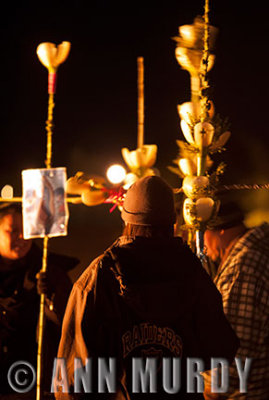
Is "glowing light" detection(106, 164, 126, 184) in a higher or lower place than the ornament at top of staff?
lower

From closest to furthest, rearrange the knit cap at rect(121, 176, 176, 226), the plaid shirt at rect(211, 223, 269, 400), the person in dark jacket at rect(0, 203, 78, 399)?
the knit cap at rect(121, 176, 176, 226) < the plaid shirt at rect(211, 223, 269, 400) < the person in dark jacket at rect(0, 203, 78, 399)

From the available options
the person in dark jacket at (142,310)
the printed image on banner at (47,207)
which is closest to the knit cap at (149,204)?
the person in dark jacket at (142,310)

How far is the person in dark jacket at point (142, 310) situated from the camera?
6.42 ft

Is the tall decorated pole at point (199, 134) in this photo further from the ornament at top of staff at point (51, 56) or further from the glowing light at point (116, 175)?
the ornament at top of staff at point (51, 56)

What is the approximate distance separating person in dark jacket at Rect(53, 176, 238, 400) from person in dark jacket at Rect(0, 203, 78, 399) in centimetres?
139

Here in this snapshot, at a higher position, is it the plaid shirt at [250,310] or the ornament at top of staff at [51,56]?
the ornament at top of staff at [51,56]

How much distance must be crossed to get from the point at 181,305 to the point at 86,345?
1.33 ft

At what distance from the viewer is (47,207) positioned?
2.84 meters

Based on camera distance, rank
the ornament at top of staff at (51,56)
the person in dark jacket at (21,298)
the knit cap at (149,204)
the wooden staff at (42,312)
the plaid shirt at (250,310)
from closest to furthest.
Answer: the knit cap at (149,204)
the wooden staff at (42,312)
the plaid shirt at (250,310)
the ornament at top of staff at (51,56)
the person in dark jacket at (21,298)

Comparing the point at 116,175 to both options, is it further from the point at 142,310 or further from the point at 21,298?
the point at 142,310

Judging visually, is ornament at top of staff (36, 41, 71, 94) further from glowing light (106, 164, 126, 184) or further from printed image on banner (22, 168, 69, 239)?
glowing light (106, 164, 126, 184)

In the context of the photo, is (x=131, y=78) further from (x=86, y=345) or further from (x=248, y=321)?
(x=86, y=345)

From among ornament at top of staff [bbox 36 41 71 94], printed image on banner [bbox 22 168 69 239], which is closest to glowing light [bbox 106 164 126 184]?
printed image on banner [bbox 22 168 69 239]

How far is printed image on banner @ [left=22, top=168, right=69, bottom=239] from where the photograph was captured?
2.83 meters
